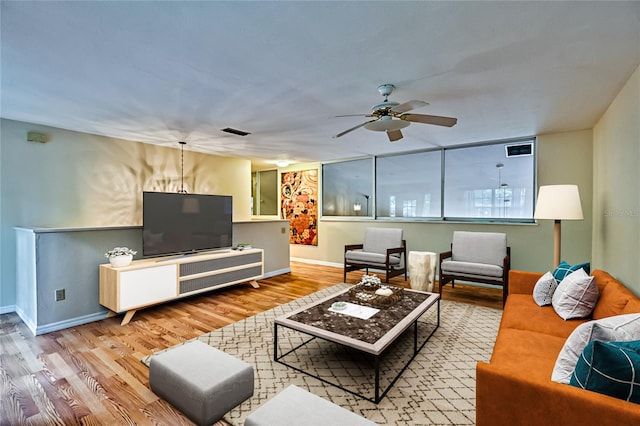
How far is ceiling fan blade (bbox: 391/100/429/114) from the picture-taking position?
227cm

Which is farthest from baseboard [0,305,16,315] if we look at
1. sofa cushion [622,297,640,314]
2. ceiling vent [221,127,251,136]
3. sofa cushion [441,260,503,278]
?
sofa cushion [622,297,640,314]

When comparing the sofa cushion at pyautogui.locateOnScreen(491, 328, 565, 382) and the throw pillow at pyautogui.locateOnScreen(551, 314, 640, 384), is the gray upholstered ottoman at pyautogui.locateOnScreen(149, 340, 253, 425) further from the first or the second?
the throw pillow at pyautogui.locateOnScreen(551, 314, 640, 384)

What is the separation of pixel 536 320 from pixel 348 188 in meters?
4.76

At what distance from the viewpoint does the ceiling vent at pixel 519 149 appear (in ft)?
15.5

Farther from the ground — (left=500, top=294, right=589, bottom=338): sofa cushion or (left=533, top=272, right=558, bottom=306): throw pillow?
(left=533, top=272, right=558, bottom=306): throw pillow

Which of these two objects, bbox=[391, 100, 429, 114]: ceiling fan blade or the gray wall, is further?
the gray wall

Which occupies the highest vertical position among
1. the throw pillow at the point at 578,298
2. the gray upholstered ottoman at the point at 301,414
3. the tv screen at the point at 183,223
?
the tv screen at the point at 183,223

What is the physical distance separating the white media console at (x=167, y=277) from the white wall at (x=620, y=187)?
4.42 metres

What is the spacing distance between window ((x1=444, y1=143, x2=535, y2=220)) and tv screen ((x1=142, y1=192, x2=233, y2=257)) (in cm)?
398

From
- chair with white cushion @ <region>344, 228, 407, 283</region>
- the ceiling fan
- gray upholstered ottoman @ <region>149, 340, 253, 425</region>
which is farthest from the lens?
chair with white cushion @ <region>344, 228, 407, 283</region>

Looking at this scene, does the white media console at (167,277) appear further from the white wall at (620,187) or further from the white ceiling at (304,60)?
the white wall at (620,187)

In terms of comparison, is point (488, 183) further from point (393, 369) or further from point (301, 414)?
point (301, 414)

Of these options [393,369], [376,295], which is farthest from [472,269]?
[393,369]

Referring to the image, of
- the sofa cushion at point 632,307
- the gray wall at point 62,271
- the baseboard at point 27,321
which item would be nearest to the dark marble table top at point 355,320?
the sofa cushion at point 632,307
